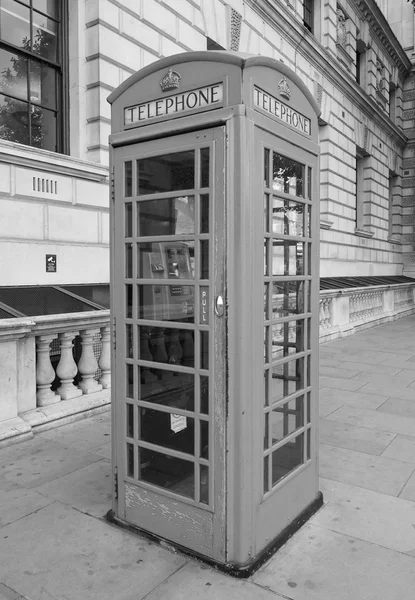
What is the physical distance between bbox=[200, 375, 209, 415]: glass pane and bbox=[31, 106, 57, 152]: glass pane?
6.14 metres

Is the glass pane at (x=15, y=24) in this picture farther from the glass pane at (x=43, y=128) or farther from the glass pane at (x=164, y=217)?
the glass pane at (x=164, y=217)

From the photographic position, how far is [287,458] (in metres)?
2.95

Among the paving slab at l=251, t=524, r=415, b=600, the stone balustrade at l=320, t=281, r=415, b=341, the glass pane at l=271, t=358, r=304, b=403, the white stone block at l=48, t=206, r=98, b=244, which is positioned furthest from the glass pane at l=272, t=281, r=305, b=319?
the stone balustrade at l=320, t=281, r=415, b=341

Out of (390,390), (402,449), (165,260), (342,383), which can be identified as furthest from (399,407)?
(165,260)

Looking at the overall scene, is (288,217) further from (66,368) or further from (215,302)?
(66,368)

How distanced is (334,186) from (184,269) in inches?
589

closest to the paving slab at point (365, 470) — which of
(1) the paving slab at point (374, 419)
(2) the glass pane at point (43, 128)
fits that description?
(1) the paving slab at point (374, 419)

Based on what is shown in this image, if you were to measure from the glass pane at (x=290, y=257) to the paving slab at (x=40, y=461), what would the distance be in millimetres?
2214

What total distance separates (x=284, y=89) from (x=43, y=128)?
19.9 ft

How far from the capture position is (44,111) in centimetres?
781

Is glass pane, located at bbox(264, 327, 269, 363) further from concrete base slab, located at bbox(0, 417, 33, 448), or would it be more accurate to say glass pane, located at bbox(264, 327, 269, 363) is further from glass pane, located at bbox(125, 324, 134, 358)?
concrete base slab, located at bbox(0, 417, 33, 448)

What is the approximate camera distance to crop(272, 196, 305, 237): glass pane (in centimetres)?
271

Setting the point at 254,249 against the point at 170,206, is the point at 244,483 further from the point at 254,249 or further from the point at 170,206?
the point at 170,206

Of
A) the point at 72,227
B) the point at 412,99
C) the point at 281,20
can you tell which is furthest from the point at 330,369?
the point at 412,99
